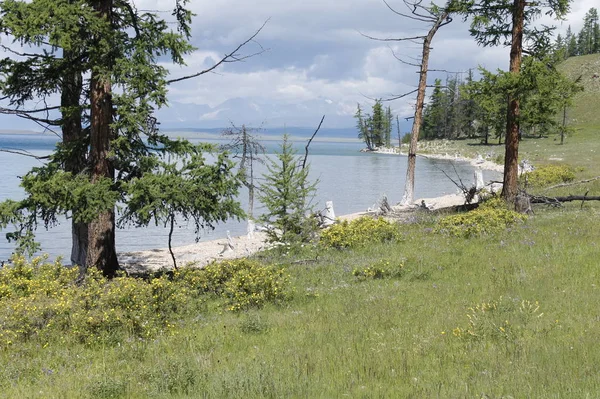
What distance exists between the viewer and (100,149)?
11672 mm

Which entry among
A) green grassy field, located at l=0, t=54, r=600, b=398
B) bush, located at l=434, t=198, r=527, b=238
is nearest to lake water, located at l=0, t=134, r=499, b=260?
green grassy field, located at l=0, t=54, r=600, b=398

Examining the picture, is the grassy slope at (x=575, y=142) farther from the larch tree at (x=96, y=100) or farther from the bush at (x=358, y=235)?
the larch tree at (x=96, y=100)

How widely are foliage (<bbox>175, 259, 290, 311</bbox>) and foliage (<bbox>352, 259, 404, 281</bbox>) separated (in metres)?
1.70

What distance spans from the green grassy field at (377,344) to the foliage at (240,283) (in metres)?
0.29

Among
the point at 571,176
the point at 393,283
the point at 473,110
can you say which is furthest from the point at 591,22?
the point at 393,283

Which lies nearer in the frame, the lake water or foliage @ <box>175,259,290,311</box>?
foliage @ <box>175,259,290,311</box>

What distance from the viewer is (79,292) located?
828 cm

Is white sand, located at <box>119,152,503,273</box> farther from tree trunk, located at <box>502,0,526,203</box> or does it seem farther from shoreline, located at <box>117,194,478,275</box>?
tree trunk, located at <box>502,0,526,203</box>

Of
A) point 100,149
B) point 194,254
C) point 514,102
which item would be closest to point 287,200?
point 100,149

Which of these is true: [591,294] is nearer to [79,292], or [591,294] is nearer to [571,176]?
[79,292]

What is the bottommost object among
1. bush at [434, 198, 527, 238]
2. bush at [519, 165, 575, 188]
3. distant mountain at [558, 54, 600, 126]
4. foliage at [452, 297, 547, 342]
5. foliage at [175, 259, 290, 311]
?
foliage at [175, 259, 290, 311]

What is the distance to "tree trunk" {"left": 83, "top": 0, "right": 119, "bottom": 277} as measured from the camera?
11617mm

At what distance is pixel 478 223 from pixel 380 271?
16.6 feet

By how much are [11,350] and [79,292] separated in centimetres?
150
